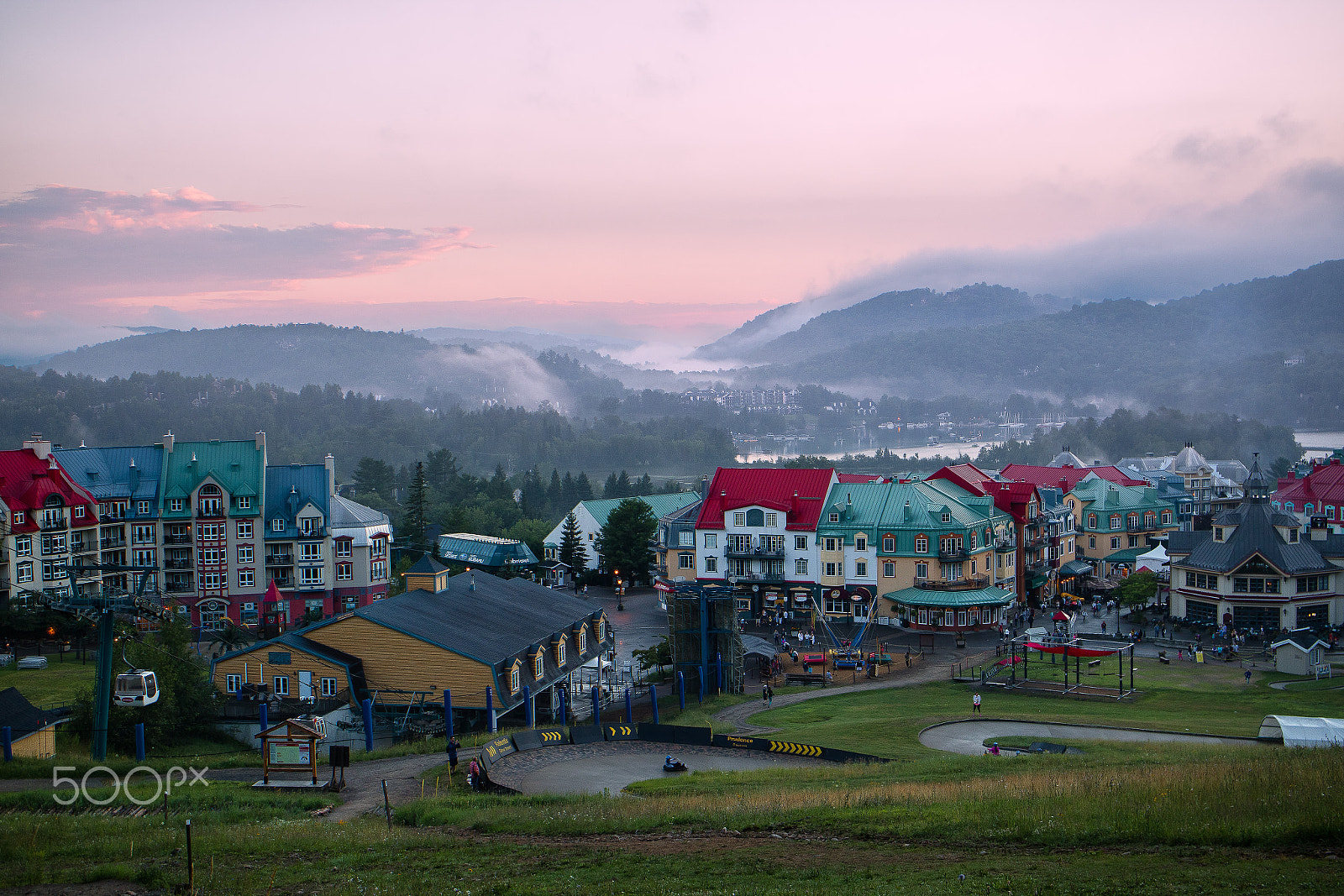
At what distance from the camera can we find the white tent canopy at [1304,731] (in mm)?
37625

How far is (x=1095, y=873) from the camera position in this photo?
65.0 ft

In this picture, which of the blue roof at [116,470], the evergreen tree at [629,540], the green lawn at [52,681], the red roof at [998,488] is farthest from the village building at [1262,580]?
the blue roof at [116,470]

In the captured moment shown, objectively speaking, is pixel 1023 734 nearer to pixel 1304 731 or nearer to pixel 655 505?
pixel 1304 731

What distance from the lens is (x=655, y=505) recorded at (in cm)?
11738

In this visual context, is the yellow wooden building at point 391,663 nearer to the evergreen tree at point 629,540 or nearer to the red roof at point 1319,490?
the evergreen tree at point 629,540

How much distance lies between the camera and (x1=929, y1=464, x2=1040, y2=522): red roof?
290 feet

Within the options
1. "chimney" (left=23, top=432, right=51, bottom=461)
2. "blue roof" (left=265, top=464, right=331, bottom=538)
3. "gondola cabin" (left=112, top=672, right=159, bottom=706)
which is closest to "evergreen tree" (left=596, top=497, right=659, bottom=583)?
"blue roof" (left=265, top=464, right=331, bottom=538)

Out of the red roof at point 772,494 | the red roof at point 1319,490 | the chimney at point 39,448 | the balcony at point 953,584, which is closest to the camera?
the chimney at point 39,448

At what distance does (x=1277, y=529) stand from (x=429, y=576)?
57.5 meters

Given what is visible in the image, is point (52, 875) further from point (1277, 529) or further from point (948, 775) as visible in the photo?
point (1277, 529)

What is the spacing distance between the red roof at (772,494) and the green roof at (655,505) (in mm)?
22244

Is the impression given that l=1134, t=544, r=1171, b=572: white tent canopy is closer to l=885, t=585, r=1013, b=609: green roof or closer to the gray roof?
l=885, t=585, r=1013, b=609: green roof

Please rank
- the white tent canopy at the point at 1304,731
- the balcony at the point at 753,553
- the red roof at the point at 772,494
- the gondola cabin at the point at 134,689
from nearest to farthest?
the gondola cabin at the point at 134,689 < the white tent canopy at the point at 1304,731 < the balcony at the point at 753,553 < the red roof at the point at 772,494

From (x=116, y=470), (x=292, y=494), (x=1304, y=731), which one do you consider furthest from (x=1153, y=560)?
(x=116, y=470)
